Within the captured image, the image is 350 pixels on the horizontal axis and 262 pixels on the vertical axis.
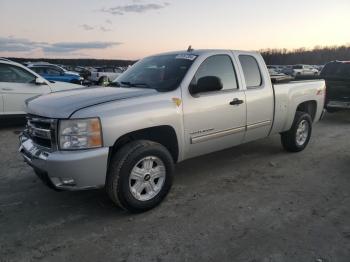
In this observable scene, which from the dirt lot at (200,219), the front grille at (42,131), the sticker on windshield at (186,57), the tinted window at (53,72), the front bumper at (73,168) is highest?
the sticker on windshield at (186,57)

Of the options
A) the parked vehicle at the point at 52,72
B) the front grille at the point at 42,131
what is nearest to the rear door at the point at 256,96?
the front grille at the point at 42,131

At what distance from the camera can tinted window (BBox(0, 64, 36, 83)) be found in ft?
28.3

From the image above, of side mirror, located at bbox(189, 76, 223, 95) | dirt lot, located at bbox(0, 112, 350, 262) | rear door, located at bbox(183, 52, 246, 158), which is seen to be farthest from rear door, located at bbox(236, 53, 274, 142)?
side mirror, located at bbox(189, 76, 223, 95)

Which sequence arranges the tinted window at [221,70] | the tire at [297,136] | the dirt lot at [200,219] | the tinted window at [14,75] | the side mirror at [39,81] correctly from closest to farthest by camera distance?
the dirt lot at [200,219], the tinted window at [221,70], the tire at [297,136], the tinted window at [14,75], the side mirror at [39,81]

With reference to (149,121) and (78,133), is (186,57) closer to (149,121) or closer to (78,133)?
(149,121)

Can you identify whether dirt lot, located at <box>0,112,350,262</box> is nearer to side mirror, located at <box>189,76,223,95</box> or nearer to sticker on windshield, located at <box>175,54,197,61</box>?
side mirror, located at <box>189,76,223,95</box>

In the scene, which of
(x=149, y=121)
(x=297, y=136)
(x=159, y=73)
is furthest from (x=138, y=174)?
(x=297, y=136)

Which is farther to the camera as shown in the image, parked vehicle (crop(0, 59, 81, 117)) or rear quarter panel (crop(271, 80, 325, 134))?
A: parked vehicle (crop(0, 59, 81, 117))

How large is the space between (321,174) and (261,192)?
134cm

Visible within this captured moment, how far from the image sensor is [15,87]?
8.68m

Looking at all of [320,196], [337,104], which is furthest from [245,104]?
[337,104]

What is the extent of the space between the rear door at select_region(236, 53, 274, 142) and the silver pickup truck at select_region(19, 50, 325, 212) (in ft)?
0.05

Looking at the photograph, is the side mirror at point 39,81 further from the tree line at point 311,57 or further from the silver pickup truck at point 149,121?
the tree line at point 311,57

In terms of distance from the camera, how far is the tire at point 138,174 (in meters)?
3.73
